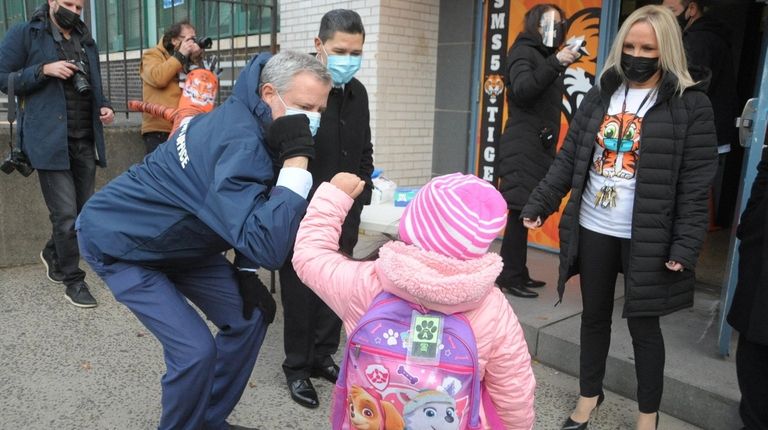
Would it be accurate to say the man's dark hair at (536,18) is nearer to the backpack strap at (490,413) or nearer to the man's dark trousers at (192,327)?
the man's dark trousers at (192,327)

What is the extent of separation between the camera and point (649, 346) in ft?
8.90

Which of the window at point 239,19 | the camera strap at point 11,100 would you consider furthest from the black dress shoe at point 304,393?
the window at point 239,19

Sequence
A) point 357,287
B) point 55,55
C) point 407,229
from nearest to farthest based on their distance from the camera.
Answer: point 407,229
point 357,287
point 55,55

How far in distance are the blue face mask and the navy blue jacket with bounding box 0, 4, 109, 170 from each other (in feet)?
7.46

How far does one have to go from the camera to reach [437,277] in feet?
4.93

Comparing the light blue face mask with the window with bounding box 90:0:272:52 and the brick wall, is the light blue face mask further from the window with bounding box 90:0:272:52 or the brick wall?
the window with bounding box 90:0:272:52

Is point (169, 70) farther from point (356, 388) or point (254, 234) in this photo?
point (356, 388)

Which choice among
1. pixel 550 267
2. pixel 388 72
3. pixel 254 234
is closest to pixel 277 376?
pixel 254 234

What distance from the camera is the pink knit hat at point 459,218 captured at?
1.52 metres

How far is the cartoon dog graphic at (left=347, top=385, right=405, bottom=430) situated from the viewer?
1.63 m

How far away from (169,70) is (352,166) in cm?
247

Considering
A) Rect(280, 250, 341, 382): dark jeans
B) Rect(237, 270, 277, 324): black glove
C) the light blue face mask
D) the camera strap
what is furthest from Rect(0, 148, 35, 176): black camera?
the light blue face mask

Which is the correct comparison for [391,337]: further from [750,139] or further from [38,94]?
[38,94]

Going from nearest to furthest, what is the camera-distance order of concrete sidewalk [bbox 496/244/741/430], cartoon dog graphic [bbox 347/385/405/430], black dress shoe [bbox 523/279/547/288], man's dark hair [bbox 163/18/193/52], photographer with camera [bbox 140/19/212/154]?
cartoon dog graphic [bbox 347/385/405/430] → concrete sidewalk [bbox 496/244/741/430] → black dress shoe [bbox 523/279/547/288] → photographer with camera [bbox 140/19/212/154] → man's dark hair [bbox 163/18/193/52]
